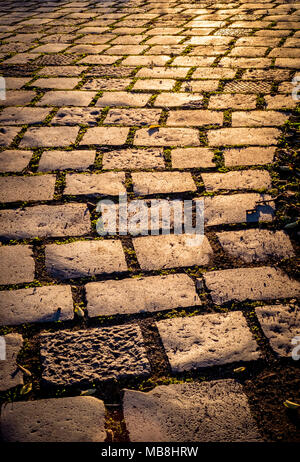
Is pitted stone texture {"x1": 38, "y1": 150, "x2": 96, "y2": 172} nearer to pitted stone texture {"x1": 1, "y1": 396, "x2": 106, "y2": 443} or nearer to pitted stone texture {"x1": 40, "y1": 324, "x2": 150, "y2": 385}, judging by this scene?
pitted stone texture {"x1": 40, "y1": 324, "x2": 150, "y2": 385}

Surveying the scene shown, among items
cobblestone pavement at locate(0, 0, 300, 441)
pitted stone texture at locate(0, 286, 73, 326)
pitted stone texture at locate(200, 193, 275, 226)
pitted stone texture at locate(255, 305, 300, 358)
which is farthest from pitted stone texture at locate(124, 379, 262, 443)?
pitted stone texture at locate(200, 193, 275, 226)

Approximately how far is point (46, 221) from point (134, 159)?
32.6 inches

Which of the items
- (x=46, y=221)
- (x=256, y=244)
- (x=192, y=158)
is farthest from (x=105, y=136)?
(x=256, y=244)

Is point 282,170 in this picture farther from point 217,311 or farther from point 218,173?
point 217,311

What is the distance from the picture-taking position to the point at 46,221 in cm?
206

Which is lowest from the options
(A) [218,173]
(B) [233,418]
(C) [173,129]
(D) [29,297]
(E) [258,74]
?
(B) [233,418]

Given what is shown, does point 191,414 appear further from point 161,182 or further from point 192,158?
point 192,158

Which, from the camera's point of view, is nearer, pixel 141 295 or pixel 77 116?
pixel 141 295

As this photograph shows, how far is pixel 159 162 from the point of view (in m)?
2.50

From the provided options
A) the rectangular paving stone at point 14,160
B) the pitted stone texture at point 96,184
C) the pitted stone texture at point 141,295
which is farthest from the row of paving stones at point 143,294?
the rectangular paving stone at point 14,160

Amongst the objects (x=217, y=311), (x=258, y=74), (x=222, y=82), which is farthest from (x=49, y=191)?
(x=258, y=74)

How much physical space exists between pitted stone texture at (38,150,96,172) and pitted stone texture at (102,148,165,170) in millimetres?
120

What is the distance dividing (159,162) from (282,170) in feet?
2.77

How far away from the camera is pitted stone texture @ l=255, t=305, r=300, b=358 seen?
144 cm
